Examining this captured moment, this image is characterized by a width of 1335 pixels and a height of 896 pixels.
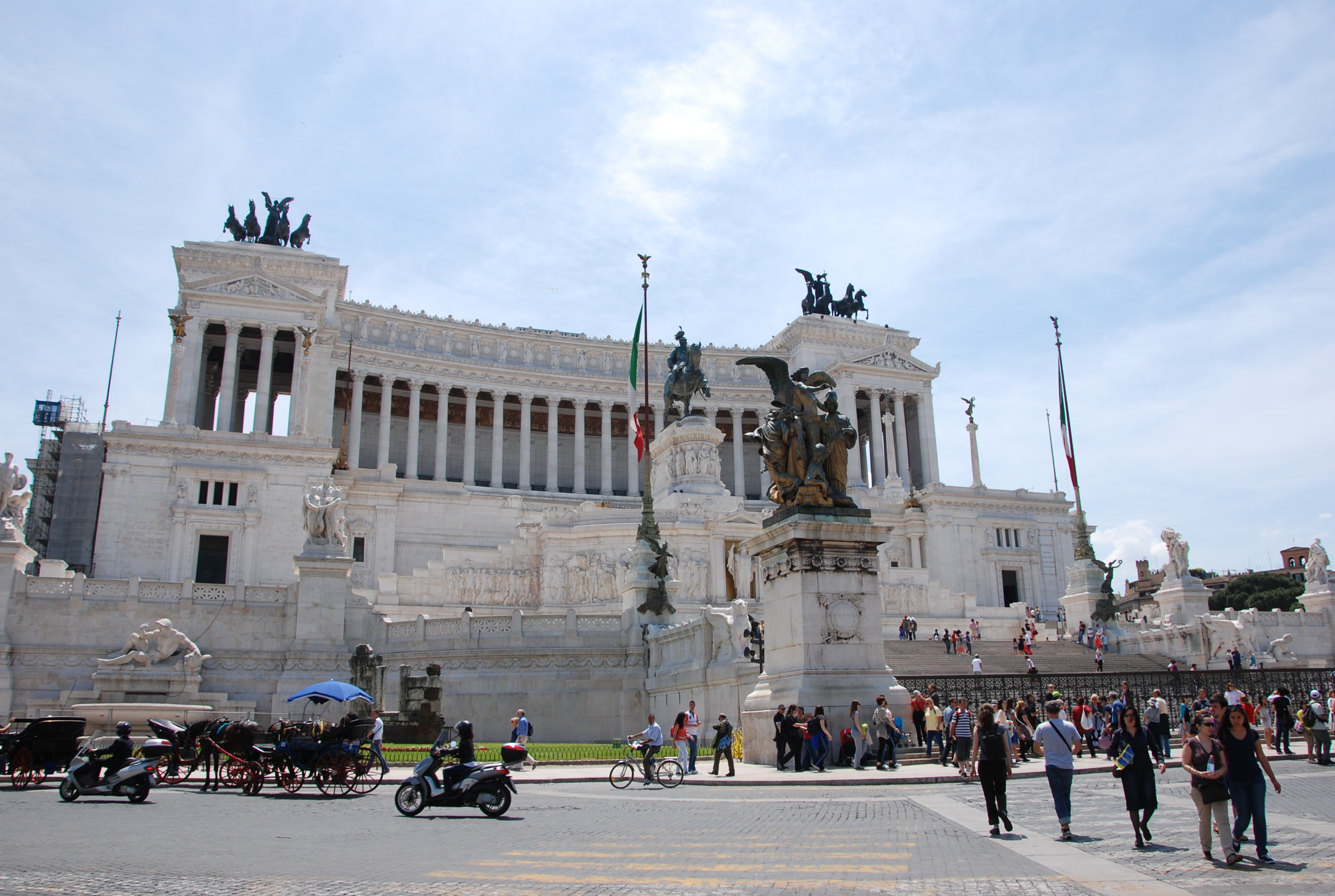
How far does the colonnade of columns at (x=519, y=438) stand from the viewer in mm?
80000

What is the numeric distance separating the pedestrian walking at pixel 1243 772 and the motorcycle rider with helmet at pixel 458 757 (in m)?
9.27

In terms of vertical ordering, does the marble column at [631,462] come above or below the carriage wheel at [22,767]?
above

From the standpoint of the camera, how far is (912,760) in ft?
66.5

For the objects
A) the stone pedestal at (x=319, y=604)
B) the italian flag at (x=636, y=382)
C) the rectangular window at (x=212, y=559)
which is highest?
the italian flag at (x=636, y=382)

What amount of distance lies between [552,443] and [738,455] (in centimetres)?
1638

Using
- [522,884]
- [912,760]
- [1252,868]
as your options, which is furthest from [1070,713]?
[522,884]

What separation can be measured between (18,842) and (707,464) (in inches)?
2045

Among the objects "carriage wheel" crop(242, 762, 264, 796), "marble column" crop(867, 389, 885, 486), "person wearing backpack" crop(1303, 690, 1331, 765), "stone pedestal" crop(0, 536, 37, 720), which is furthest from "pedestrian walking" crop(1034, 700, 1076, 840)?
"marble column" crop(867, 389, 885, 486)

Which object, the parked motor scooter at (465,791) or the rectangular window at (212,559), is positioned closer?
the parked motor scooter at (465,791)

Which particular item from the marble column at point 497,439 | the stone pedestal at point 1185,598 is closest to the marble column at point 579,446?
the marble column at point 497,439

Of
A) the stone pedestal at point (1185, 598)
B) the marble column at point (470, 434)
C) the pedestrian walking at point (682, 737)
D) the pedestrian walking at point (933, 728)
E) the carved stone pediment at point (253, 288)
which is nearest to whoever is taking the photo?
the pedestrian walking at point (933, 728)

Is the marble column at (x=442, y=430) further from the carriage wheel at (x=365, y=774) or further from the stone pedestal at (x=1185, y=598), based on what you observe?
the carriage wheel at (x=365, y=774)

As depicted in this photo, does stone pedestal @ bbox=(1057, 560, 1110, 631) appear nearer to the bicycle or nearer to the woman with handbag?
the bicycle

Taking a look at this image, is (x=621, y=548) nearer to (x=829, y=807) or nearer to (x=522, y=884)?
(x=829, y=807)
